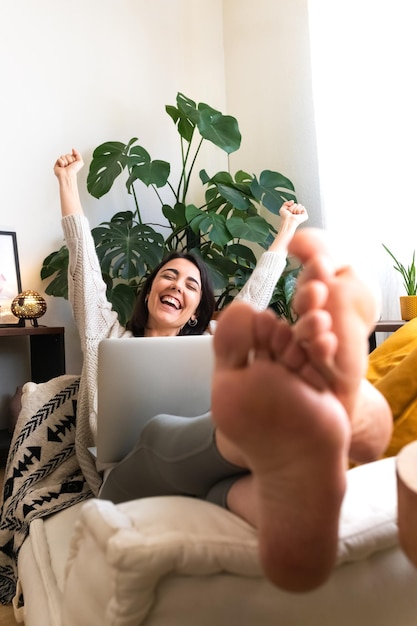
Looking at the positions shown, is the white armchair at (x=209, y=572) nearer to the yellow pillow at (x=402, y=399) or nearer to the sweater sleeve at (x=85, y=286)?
the yellow pillow at (x=402, y=399)

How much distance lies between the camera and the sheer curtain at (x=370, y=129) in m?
2.27

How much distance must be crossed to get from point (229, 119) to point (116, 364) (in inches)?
79.2

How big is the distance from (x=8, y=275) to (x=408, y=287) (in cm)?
181

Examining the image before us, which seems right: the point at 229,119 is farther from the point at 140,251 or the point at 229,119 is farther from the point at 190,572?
the point at 190,572

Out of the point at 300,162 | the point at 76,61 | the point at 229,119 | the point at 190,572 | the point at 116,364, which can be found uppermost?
the point at 76,61

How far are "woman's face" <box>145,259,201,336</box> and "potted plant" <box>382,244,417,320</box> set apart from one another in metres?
0.84

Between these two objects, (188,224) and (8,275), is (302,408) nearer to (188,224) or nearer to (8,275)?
(188,224)

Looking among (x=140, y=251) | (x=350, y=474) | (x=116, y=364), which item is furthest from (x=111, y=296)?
(x=350, y=474)

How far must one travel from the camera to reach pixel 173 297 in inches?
64.4

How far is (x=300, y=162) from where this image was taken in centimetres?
281

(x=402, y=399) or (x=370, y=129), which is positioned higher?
(x=370, y=129)

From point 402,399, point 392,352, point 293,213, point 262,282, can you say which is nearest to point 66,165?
point 262,282

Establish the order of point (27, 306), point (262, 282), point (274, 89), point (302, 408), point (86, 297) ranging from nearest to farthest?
point (302, 408), point (86, 297), point (262, 282), point (27, 306), point (274, 89)

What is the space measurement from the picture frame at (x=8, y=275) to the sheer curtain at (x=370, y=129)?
1.51 meters
